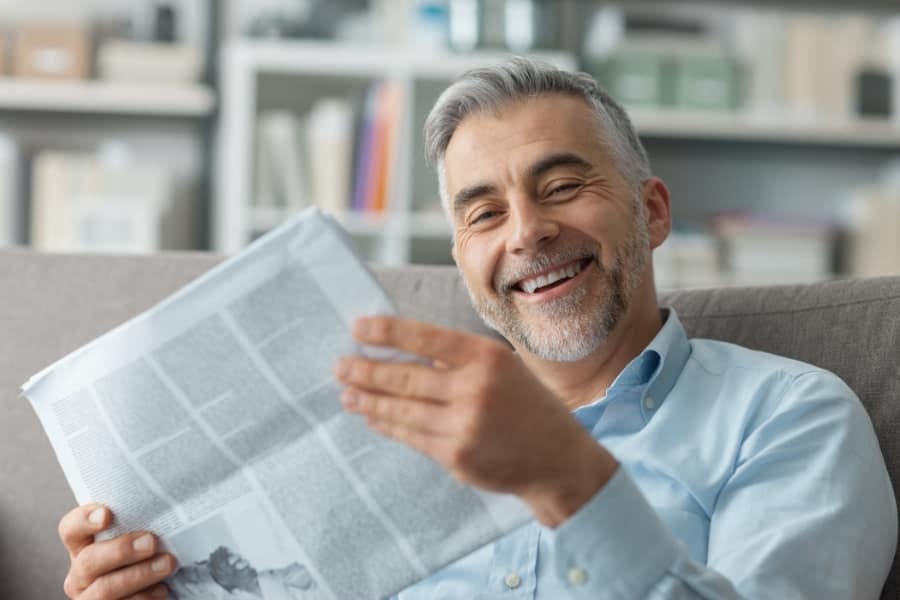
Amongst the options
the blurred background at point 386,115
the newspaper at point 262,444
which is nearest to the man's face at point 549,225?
the newspaper at point 262,444

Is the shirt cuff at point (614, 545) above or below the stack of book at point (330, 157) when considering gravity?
above

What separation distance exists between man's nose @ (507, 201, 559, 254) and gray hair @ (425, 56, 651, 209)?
13 centimetres

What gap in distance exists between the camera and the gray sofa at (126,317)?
3.95ft

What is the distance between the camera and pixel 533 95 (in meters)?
1.27

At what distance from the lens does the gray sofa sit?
1204 mm

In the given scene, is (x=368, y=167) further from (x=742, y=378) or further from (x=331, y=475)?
(x=331, y=475)

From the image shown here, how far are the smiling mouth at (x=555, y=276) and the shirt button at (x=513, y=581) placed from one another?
12.7 inches

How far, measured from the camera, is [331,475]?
0.85 meters

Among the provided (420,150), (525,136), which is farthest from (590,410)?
(420,150)

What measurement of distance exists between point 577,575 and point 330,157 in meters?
2.24

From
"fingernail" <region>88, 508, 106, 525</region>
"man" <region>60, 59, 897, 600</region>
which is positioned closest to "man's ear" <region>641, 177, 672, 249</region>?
"man" <region>60, 59, 897, 600</region>

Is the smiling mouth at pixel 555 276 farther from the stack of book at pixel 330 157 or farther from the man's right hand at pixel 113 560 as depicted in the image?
the stack of book at pixel 330 157

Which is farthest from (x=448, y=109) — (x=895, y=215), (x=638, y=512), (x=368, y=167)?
(x=895, y=215)

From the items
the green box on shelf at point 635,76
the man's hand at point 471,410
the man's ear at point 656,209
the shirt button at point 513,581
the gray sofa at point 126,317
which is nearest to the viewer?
the man's hand at point 471,410
